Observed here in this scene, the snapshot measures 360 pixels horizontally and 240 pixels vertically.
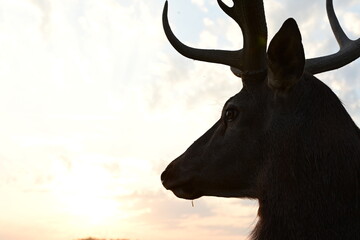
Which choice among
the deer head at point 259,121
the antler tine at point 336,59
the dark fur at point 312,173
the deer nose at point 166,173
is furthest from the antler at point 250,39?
the deer nose at point 166,173

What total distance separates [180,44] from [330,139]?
223cm

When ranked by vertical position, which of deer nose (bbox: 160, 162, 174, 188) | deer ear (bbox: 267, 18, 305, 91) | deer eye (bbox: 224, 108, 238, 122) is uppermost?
deer ear (bbox: 267, 18, 305, 91)

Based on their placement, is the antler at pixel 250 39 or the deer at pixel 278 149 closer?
the deer at pixel 278 149

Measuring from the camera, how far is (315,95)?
548 cm

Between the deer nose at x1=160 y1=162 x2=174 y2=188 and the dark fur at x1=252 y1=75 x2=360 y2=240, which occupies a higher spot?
the deer nose at x1=160 y1=162 x2=174 y2=188

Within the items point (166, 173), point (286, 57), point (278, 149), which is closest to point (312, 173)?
point (278, 149)

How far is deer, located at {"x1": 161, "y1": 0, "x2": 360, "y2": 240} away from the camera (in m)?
5.09

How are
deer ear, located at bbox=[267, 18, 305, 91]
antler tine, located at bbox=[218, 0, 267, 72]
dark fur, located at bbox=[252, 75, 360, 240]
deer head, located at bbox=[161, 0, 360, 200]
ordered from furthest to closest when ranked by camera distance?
antler tine, located at bbox=[218, 0, 267, 72] → deer head, located at bbox=[161, 0, 360, 200] → deer ear, located at bbox=[267, 18, 305, 91] → dark fur, located at bbox=[252, 75, 360, 240]

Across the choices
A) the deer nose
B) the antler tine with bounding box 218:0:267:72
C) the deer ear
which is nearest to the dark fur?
the deer ear

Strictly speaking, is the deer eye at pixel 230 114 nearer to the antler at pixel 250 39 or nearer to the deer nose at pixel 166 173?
the antler at pixel 250 39

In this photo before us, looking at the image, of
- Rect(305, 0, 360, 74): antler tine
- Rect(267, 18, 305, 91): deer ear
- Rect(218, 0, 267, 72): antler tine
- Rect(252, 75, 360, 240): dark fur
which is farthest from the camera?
Rect(305, 0, 360, 74): antler tine

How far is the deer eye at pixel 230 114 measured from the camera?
19.7ft

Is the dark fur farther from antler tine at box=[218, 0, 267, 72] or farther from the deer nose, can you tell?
the deer nose

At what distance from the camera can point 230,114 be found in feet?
19.9
